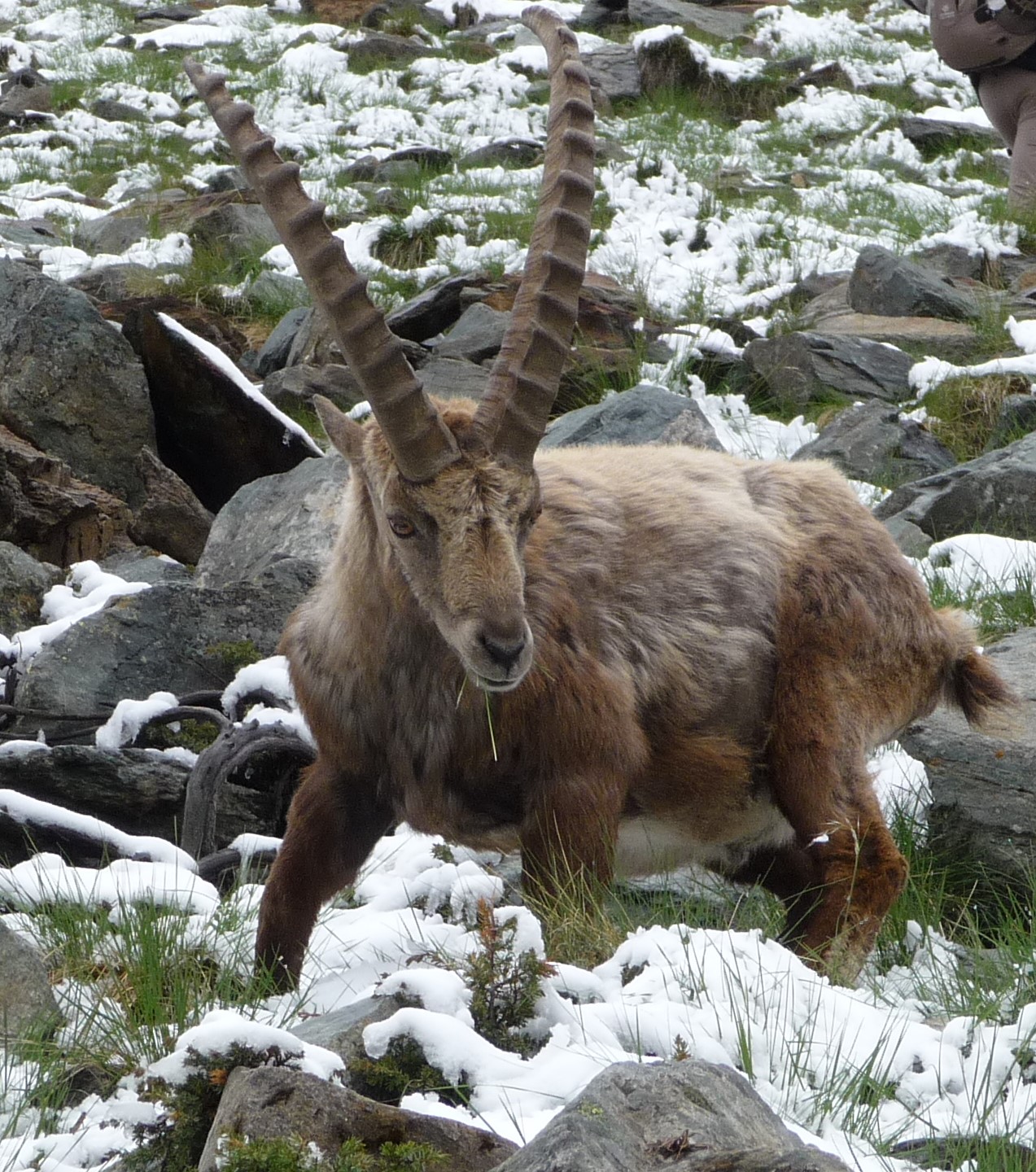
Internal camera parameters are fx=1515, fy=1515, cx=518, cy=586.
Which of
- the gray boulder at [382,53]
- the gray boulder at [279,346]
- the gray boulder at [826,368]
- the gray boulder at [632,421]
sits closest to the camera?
the gray boulder at [632,421]

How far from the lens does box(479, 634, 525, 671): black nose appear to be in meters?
3.92

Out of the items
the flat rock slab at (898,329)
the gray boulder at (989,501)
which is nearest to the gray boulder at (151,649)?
the gray boulder at (989,501)

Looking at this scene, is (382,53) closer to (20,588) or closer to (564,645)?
(20,588)

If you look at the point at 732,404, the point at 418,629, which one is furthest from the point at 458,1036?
the point at 732,404

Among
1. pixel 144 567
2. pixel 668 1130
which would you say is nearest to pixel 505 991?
pixel 668 1130

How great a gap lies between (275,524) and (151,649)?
1325 mm

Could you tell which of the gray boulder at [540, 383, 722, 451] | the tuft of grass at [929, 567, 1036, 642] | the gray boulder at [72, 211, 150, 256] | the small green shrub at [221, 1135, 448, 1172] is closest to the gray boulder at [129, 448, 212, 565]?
the gray boulder at [540, 383, 722, 451]

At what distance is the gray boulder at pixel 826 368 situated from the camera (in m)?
10.2

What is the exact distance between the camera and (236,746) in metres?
5.38

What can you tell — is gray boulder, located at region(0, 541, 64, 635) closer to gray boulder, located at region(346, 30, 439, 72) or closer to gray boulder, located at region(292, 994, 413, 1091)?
gray boulder, located at region(292, 994, 413, 1091)

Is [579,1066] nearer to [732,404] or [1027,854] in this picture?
[1027,854]

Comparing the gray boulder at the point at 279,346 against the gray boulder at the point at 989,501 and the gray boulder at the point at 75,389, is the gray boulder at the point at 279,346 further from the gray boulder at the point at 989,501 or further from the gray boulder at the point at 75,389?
the gray boulder at the point at 989,501

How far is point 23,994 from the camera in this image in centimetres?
334

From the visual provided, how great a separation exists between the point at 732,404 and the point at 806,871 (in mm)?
5272
